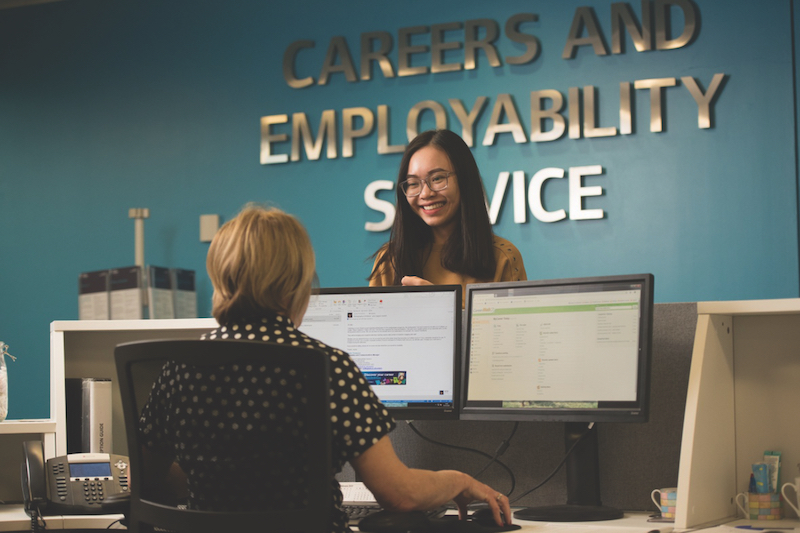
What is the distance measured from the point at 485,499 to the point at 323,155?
2.84 m

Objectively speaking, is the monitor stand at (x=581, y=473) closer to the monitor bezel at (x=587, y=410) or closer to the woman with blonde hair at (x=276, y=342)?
the monitor bezel at (x=587, y=410)

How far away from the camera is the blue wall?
136 inches

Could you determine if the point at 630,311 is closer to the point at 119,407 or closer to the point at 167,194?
the point at 119,407

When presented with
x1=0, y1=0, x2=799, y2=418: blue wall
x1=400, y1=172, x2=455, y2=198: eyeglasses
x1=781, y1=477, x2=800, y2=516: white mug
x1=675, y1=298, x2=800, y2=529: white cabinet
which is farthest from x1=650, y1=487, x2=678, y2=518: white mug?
x1=0, y1=0, x2=799, y2=418: blue wall

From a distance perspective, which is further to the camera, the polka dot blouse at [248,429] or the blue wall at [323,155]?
the blue wall at [323,155]

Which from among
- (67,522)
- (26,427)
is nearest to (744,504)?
(67,522)

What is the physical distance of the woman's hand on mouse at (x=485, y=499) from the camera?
1517 millimetres

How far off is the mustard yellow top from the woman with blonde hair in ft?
2.88

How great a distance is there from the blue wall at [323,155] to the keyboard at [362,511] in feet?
7.05

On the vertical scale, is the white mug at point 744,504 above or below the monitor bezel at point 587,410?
Answer: below

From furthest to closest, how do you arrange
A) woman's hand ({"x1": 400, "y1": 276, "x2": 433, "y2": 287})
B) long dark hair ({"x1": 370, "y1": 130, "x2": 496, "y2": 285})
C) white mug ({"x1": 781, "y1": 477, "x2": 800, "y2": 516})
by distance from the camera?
long dark hair ({"x1": 370, "y1": 130, "x2": 496, "y2": 285})
woman's hand ({"x1": 400, "y1": 276, "x2": 433, "y2": 287})
white mug ({"x1": 781, "y1": 477, "x2": 800, "y2": 516})

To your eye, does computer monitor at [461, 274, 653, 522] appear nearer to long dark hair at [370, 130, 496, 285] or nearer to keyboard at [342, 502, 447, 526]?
keyboard at [342, 502, 447, 526]

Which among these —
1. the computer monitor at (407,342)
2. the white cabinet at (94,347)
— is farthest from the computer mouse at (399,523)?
the white cabinet at (94,347)

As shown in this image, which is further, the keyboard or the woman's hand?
the woman's hand
